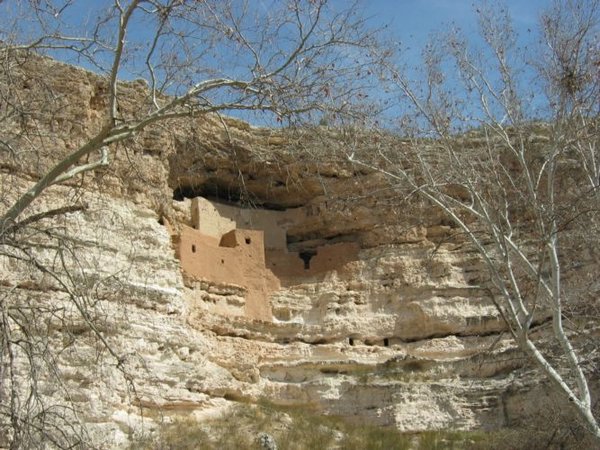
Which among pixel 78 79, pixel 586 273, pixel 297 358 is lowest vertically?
pixel 297 358

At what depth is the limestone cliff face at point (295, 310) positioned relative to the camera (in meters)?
15.0

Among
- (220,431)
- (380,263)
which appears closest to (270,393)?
(220,431)

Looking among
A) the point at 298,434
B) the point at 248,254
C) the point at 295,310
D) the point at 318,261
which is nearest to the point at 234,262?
the point at 248,254

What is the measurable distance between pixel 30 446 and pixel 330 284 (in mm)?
13765

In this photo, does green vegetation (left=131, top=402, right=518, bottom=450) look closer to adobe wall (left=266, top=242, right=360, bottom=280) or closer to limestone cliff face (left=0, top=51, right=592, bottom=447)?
limestone cliff face (left=0, top=51, right=592, bottom=447)

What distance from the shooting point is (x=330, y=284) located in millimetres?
18766

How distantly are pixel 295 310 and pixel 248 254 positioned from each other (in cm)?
135

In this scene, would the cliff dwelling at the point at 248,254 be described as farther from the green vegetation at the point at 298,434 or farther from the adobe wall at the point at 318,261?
the green vegetation at the point at 298,434

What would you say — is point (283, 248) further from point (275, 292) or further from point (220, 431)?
point (220, 431)

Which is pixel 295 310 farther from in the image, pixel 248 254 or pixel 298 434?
pixel 298 434

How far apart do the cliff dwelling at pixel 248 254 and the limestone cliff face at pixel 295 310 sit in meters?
0.06

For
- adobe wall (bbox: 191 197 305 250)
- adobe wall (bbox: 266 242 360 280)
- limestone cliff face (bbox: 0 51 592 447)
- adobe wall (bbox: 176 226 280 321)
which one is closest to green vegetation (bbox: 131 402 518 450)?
limestone cliff face (bbox: 0 51 592 447)

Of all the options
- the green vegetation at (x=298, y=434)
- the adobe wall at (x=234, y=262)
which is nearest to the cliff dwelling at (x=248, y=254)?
the adobe wall at (x=234, y=262)

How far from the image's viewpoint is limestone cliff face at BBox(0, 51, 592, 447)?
1497 cm
